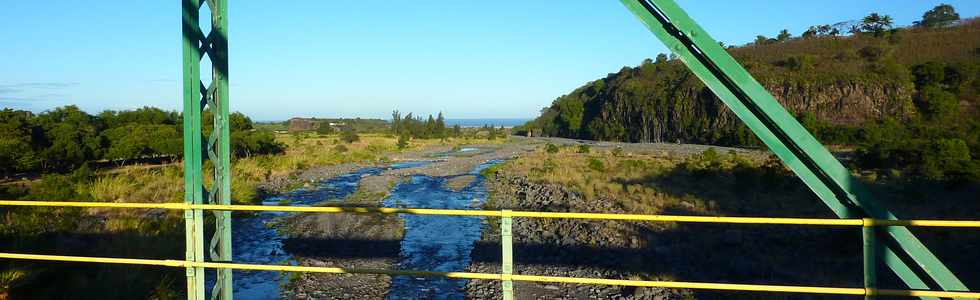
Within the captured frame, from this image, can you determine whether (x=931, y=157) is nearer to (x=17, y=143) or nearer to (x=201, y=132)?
(x=201, y=132)

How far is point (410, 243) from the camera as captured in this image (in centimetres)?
1314

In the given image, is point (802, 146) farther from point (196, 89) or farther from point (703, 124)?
point (703, 124)

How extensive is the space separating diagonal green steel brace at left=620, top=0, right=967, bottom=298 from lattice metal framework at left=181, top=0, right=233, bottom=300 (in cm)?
260

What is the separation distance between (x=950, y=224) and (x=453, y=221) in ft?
44.3

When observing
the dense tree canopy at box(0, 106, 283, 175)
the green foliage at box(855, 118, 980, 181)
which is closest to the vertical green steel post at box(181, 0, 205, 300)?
the dense tree canopy at box(0, 106, 283, 175)

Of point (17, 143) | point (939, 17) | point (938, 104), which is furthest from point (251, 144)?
point (939, 17)

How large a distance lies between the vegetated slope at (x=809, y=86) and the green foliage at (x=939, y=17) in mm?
2309

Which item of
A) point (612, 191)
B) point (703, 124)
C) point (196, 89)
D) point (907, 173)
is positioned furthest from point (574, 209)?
point (703, 124)

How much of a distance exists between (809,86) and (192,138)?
46756 millimetres

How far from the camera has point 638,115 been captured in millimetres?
62719

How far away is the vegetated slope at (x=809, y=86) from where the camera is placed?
3741cm

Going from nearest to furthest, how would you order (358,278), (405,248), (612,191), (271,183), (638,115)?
1. (358,278)
2. (405,248)
3. (612,191)
4. (271,183)
5. (638,115)

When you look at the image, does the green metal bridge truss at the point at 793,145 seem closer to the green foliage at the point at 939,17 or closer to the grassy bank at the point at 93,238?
the grassy bank at the point at 93,238

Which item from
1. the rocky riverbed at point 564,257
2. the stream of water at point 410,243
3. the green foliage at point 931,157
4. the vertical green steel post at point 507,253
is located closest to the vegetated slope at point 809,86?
the green foliage at point 931,157
